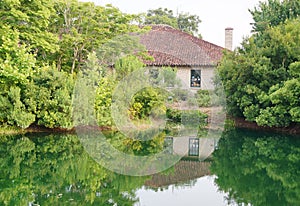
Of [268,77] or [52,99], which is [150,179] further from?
[268,77]

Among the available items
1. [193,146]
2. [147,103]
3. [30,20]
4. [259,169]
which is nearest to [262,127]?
[147,103]

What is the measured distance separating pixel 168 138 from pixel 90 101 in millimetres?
2532

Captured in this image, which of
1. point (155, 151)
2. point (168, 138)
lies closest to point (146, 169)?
point (155, 151)

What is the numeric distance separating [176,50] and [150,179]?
477 inches

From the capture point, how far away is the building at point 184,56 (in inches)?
693

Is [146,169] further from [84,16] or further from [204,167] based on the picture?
[84,16]

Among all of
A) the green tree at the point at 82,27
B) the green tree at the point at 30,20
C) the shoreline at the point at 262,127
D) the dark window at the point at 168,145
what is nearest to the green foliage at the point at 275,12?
the shoreline at the point at 262,127

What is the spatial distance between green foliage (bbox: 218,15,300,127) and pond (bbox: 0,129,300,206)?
2.14 m

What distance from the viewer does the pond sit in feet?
18.6

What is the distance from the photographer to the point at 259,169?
25.3 ft

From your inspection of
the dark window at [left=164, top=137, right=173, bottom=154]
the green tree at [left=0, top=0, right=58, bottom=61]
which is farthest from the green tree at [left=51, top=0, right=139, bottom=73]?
the dark window at [left=164, top=137, right=173, bottom=154]

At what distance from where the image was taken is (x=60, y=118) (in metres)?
11.1

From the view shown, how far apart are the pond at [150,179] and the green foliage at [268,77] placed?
2139 mm

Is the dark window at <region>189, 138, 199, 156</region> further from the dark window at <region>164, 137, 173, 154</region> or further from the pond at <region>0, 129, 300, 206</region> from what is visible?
the dark window at <region>164, 137, 173, 154</region>
